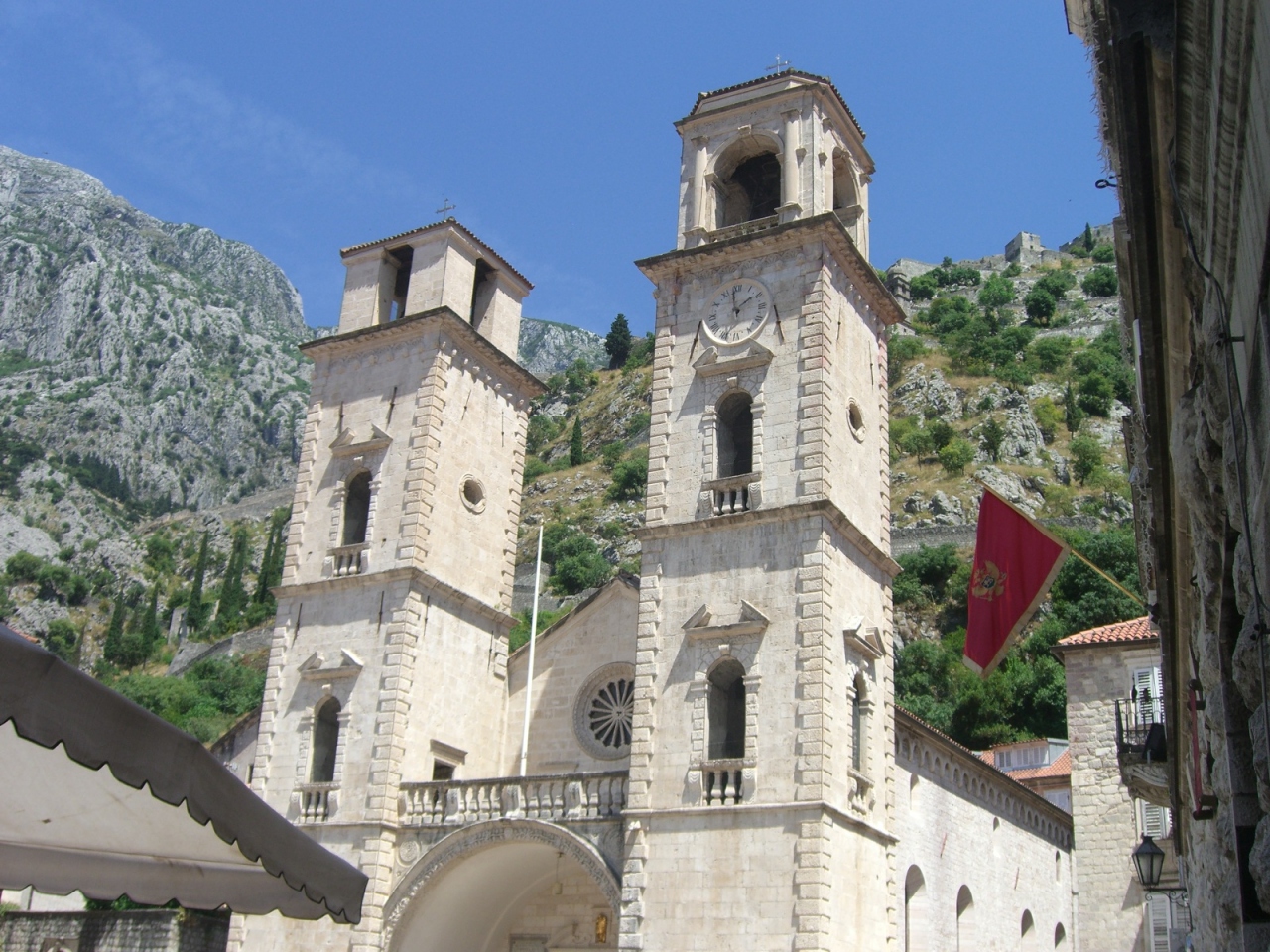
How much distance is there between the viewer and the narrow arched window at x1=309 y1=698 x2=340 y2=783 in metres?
25.4

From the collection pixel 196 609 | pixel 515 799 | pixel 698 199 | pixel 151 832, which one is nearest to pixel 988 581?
pixel 515 799

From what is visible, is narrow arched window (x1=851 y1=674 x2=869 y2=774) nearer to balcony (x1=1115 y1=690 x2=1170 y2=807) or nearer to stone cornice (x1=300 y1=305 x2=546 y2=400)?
balcony (x1=1115 y1=690 x2=1170 y2=807)

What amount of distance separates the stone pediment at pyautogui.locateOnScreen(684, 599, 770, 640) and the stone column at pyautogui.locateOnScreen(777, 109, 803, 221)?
26.1ft

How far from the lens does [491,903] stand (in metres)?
25.4

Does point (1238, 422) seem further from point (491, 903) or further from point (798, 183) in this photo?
point (491, 903)

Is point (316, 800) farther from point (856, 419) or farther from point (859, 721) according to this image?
point (856, 419)

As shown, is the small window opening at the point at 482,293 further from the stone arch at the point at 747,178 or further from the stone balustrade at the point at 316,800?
the stone balustrade at the point at 316,800

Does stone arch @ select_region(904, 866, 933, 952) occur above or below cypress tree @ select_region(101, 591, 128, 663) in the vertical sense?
below

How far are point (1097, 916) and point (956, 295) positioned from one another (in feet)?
373

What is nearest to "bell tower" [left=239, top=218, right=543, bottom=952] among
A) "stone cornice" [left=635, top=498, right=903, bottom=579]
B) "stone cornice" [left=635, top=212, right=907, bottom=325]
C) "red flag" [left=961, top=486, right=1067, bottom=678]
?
"stone cornice" [left=635, top=212, right=907, bottom=325]

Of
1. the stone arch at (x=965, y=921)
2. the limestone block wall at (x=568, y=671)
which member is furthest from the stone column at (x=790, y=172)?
the stone arch at (x=965, y=921)

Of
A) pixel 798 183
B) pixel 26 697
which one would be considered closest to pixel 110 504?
pixel 798 183

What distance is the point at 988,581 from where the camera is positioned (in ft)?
63.7

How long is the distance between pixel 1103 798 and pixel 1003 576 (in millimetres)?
12624
